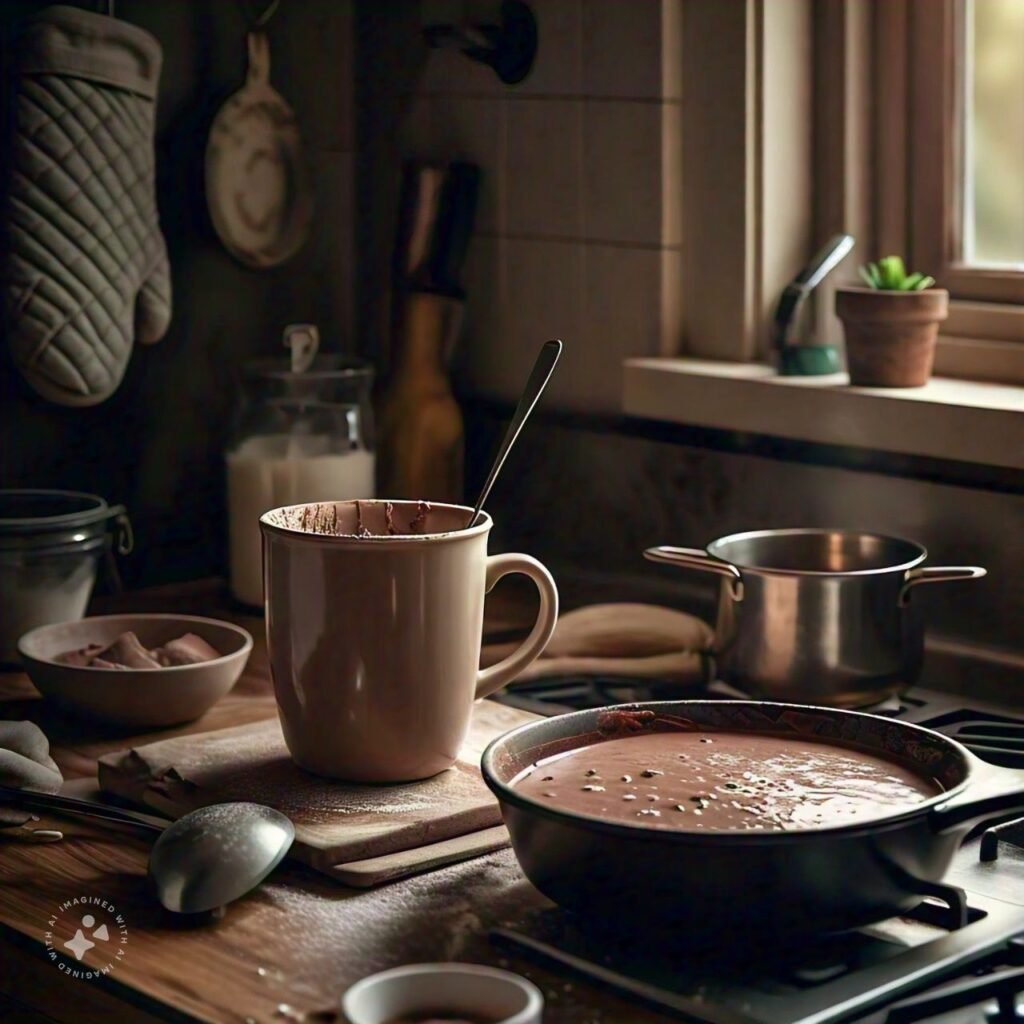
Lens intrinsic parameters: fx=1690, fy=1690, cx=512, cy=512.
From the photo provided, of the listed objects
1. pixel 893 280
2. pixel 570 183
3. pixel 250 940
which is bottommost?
pixel 250 940

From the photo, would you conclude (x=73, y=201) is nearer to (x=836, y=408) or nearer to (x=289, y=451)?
(x=289, y=451)

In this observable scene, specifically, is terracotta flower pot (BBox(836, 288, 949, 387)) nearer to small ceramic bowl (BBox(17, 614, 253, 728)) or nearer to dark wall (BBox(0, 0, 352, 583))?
small ceramic bowl (BBox(17, 614, 253, 728))

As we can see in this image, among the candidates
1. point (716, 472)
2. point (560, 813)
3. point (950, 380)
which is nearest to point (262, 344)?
point (716, 472)

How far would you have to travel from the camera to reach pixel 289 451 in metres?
1.67

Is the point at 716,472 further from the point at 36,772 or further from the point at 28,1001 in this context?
the point at 28,1001

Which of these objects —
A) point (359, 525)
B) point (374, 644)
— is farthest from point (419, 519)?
point (374, 644)

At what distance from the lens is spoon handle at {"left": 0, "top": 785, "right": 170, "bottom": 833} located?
1.03m

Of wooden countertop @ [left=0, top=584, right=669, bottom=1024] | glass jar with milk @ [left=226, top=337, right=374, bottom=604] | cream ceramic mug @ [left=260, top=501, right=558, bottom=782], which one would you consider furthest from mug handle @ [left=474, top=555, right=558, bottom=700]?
glass jar with milk @ [left=226, top=337, right=374, bottom=604]

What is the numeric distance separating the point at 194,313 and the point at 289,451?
246 millimetres

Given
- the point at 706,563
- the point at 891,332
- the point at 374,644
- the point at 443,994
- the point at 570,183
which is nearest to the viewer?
the point at 443,994

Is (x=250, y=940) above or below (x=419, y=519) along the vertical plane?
below

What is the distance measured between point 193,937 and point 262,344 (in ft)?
3.55

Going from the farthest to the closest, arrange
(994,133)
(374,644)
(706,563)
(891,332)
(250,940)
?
(994,133)
(891,332)
(706,563)
(374,644)
(250,940)

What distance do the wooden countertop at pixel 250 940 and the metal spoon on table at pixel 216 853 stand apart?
0.05 ft
